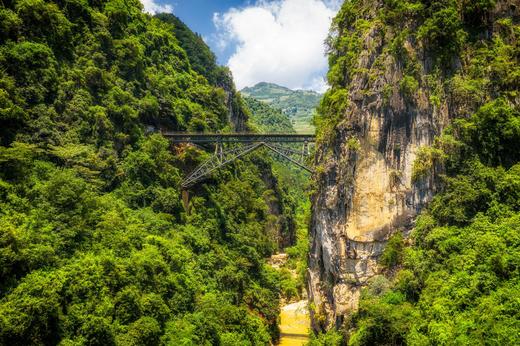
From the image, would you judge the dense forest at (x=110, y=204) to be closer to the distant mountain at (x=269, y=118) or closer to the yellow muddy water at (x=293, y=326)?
the yellow muddy water at (x=293, y=326)

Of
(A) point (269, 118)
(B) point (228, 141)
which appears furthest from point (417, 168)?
(A) point (269, 118)

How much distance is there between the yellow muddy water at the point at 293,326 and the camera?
99.5 feet

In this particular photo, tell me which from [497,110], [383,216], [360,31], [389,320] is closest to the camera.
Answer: [389,320]

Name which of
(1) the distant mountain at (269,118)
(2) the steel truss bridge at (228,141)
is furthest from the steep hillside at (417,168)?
(1) the distant mountain at (269,118)

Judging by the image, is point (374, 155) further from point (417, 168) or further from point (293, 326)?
point (293, 326)

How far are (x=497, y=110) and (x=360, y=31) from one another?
9.23 meters

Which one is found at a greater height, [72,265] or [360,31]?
[360,31]

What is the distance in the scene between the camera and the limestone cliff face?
21.3 metres

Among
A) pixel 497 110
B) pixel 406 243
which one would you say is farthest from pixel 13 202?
pixel 497 110

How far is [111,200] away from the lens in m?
25.0

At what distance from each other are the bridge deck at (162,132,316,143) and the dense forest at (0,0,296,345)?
55.5 inches

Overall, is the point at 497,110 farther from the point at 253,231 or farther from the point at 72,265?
the point at 253,231

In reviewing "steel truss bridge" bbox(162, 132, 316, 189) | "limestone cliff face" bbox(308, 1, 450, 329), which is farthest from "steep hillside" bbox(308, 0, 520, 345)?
"steel truss bridge" bbox(162, 132, 316, 189)

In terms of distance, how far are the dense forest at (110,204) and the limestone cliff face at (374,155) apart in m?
7.64
